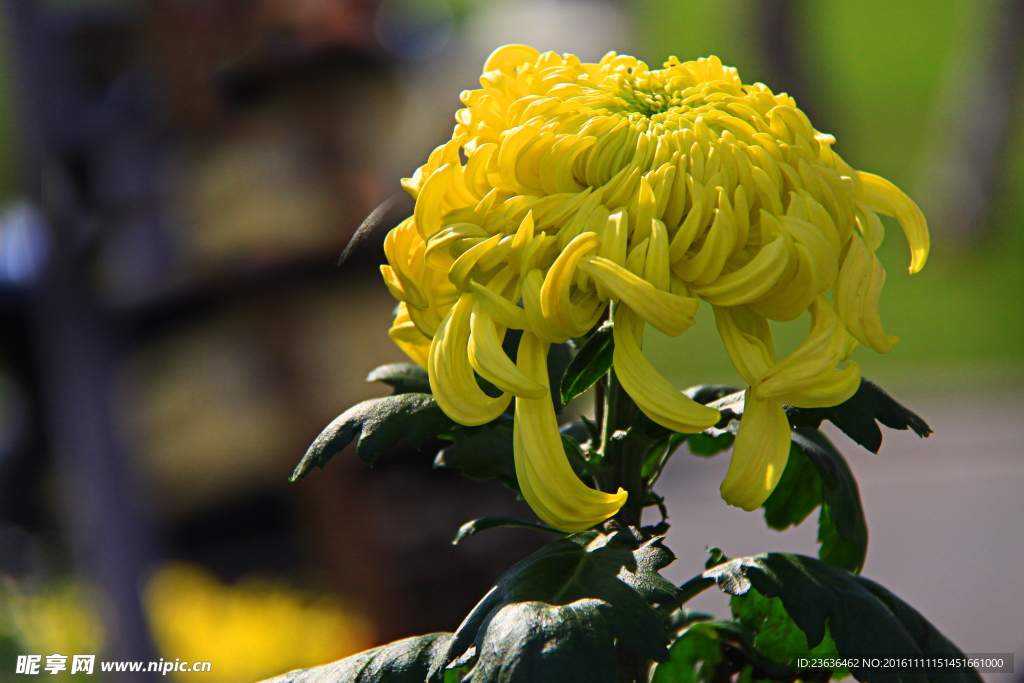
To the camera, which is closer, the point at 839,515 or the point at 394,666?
the point at 394,666

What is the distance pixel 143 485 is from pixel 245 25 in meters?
1.31

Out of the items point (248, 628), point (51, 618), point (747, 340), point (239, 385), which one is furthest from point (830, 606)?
point (239, 385)

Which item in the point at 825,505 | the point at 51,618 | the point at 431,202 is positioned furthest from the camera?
the point at 51,618

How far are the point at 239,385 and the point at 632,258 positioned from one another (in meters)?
2.78

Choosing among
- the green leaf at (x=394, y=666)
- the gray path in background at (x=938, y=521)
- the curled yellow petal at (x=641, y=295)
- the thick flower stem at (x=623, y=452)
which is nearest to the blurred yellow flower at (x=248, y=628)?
the gray path in background at (x=938, y=521)

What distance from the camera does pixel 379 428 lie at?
69 cm

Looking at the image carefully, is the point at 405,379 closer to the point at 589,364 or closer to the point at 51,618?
the point at 589,364

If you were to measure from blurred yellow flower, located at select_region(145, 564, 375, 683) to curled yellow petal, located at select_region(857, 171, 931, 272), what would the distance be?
6.67 ft

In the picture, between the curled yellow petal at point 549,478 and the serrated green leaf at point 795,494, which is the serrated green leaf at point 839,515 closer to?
the serrated green leaf at point 795,494

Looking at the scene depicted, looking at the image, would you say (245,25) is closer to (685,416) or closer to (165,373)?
(165,373)

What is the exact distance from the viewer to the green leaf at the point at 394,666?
662 millimetres

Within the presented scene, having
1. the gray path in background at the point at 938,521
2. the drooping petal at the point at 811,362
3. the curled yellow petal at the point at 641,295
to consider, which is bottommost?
the gray path in background at the point at 938,521

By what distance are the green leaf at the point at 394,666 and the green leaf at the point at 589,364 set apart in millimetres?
245

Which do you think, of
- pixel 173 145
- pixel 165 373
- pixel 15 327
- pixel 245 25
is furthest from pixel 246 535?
pixel 245 25
